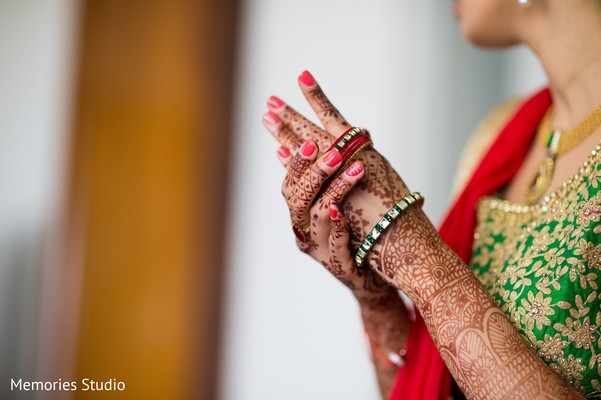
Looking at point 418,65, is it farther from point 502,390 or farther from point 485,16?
point 502,390

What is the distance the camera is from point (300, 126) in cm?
69

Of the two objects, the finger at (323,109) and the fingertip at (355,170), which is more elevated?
the finger at (323,109)

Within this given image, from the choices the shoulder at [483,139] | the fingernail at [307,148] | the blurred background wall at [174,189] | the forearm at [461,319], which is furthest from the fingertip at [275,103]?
the blurred background wall at [174,189]

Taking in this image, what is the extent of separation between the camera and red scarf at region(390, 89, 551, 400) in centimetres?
78

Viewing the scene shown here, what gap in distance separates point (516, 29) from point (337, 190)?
449 millimetres

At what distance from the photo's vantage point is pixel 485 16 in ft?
2.82

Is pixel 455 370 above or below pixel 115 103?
below

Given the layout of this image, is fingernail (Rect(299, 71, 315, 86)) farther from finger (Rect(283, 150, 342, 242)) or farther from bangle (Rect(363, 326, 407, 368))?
bangle (Rect(363, 326, 407, 368))

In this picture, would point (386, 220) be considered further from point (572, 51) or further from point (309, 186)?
point (572, 51)

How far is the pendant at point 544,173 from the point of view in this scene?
823 mm

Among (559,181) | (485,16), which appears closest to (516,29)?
(485,16)

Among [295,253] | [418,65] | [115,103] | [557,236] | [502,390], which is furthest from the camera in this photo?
[418,65]

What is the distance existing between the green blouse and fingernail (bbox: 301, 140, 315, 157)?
12.0 inches

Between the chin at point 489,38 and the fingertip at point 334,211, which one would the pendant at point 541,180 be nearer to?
the chin at point 489,38
